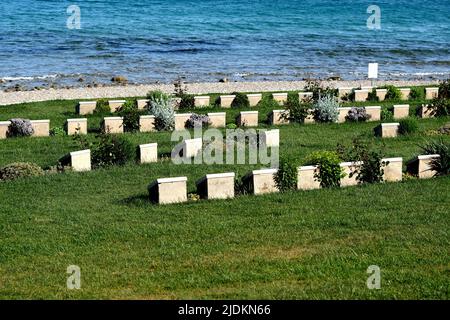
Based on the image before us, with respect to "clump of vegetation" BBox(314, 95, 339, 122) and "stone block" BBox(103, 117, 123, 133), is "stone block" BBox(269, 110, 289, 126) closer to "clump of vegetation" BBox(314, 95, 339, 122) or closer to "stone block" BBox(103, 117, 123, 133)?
"clump of vegetation" BBox(314, 95, 339, 122)

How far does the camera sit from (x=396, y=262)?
1284cm

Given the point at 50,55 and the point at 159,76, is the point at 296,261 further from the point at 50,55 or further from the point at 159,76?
the point at 50,55

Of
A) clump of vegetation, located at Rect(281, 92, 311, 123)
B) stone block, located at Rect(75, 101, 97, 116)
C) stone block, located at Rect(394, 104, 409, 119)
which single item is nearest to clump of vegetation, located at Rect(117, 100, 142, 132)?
stone block, located at Rect(75, 101, 97, 116)

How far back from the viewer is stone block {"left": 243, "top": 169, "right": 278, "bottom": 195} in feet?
58.5

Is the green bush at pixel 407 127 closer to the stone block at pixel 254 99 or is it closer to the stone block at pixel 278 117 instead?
the stone block at pixel 278 117

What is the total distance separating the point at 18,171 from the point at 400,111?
1308cm

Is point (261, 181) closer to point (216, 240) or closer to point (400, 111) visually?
point (216, 240)

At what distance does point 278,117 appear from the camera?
87.3ft

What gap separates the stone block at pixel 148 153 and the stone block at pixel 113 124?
170 inches

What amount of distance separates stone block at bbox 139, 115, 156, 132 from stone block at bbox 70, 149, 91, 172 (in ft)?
17.7

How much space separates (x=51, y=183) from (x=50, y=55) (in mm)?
35385

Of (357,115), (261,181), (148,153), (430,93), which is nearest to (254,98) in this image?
(357,115)

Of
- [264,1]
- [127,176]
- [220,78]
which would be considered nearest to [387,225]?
[127,176]

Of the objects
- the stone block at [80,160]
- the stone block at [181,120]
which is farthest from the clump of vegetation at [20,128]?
the stone block at [80,160]
